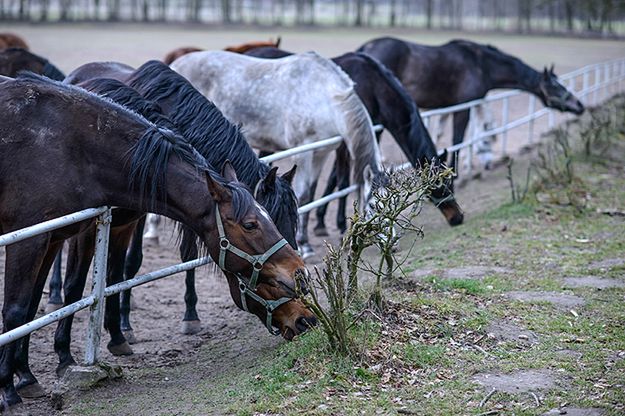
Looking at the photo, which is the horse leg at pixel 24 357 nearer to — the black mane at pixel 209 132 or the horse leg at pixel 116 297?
the horse leg at pixel 116 297

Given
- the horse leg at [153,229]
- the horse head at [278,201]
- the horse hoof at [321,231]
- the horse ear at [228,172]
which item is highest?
the horse ear at [228,172]

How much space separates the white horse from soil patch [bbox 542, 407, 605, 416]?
382 centimetres

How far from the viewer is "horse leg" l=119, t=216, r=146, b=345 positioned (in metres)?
5.75

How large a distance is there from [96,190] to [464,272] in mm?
3161

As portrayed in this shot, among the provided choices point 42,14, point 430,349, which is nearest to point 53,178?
point 430,349

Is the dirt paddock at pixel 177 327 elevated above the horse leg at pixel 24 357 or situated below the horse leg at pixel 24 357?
below

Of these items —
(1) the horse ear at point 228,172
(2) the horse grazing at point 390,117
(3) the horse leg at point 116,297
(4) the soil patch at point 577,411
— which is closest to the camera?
(4) the soil patch at point 577,411

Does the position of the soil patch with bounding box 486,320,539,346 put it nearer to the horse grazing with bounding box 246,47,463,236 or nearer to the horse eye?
the horse eye

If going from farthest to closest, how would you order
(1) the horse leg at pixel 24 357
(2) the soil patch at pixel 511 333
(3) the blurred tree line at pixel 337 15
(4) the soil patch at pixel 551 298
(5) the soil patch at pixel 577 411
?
(3) the blurred tree line at pixel 337 15, (4) the soil patch at pixel 551 298, (2) the soil patch at pixel 511 333, (1) the horse leg at pixel 24 357, (5) the soil patch at pixel 577 411

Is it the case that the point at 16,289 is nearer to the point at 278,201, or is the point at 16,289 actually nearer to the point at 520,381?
the point at 278,201

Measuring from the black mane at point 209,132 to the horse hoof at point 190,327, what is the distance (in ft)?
4.37

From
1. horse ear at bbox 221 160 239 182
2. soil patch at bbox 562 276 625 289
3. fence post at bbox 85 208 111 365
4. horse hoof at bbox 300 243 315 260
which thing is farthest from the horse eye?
horse hoof at bbox 300 243 315 260

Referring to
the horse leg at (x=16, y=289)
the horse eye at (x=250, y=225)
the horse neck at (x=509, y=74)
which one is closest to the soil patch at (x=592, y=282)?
the horse eye at (x=250, y=225)

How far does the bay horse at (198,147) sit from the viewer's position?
493cm
